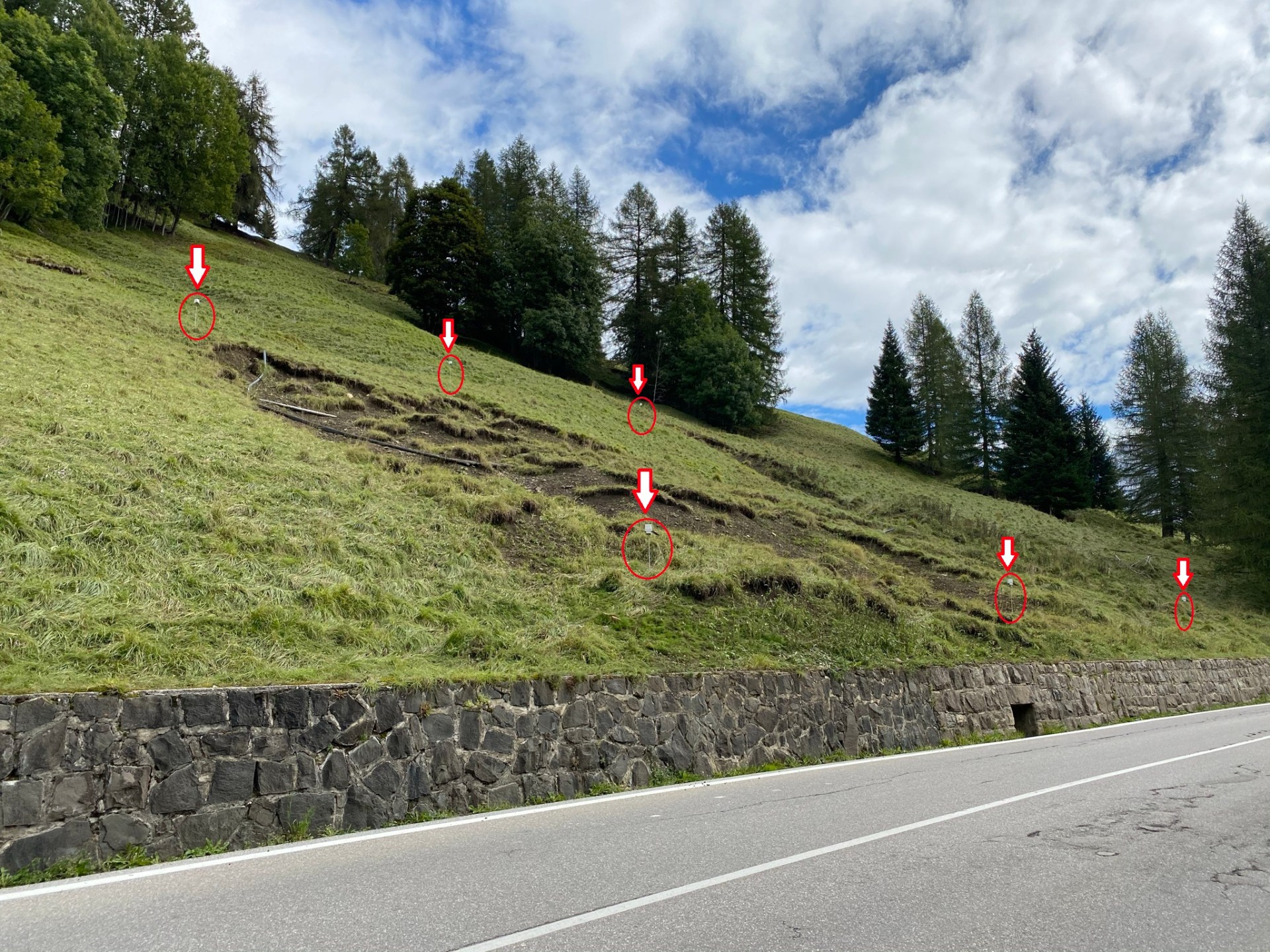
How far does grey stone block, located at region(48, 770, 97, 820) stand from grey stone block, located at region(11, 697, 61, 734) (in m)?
0.42

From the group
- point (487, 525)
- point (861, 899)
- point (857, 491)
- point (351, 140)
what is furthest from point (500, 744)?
point (351, 140)

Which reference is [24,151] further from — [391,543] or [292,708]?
[292,708]

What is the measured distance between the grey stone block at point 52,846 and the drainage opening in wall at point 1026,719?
47.0 feet

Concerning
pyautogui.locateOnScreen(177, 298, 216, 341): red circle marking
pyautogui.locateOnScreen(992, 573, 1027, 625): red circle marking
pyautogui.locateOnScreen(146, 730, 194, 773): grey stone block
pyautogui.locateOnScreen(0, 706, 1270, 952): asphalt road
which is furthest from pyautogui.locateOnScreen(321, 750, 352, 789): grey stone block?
pyautogui.locateOnScreen(177, 298, 216, 341): red circle marking

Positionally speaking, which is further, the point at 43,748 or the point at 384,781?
the point at 384,781

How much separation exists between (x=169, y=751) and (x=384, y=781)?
179cm

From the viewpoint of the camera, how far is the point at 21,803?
17.1 feet

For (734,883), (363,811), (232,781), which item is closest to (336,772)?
(363,811)

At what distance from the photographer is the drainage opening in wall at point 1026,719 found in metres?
14.6

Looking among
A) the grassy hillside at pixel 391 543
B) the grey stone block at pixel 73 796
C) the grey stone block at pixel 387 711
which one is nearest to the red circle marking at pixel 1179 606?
the grassy hillside at pixel 391 543

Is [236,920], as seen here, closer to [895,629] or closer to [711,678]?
[711,678]

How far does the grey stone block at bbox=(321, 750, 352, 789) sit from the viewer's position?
6.65 metres

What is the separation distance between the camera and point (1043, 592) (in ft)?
76.4

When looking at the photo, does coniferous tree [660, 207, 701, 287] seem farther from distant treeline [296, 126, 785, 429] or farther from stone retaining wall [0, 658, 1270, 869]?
stone retaining wall [0, 658, 1270, 869]
